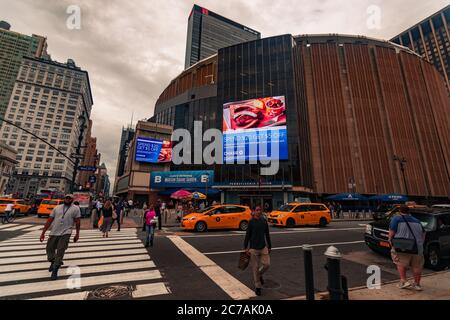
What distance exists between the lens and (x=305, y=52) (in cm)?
4712

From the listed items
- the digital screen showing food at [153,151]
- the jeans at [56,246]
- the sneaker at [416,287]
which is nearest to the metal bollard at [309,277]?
the sneaker at [416,287]

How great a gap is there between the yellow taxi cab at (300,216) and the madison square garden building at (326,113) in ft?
48.7

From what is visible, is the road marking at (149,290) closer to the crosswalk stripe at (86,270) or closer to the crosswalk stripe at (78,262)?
the crosswalk stripe at (86,270)

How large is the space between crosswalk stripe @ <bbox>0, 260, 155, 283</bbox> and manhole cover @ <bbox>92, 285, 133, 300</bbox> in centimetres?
131

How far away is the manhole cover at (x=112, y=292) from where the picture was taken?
3963 millimetres

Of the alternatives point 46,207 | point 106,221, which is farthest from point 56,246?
point 46,207

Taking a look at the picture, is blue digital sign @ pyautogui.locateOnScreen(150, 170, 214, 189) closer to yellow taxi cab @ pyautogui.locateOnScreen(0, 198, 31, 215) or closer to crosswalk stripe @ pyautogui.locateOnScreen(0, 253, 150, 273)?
yellow taxi cab @ pyautogui.locateOnScreen(0, 198, 31, 215)

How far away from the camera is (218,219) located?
13.1 metres

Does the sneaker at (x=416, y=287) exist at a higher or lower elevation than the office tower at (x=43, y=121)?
lower

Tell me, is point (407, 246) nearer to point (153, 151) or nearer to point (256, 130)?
point (256, 130)

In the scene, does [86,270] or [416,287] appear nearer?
[416,287]

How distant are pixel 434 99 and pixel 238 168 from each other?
5806 cm

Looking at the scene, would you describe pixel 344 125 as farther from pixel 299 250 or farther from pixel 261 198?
pixel 299 250

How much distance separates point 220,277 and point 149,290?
1.73m
